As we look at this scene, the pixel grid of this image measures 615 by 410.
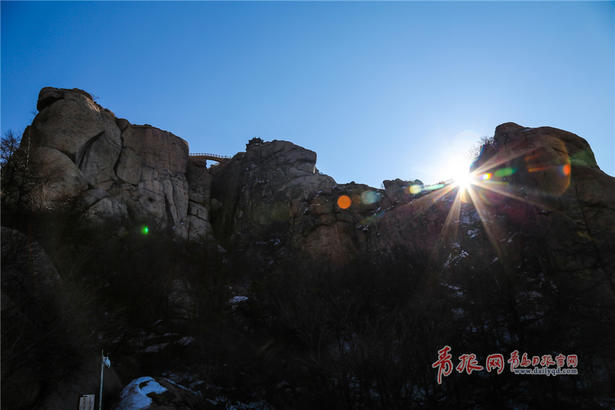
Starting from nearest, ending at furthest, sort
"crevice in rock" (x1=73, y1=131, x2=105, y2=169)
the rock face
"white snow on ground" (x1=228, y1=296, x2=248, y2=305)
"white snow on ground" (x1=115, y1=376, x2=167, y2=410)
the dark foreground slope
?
"white snow on ground" (x1=115, y1=376, x2=167, y2=410) → the dark foreground slope → "white snow on ground" (x1=228, y1=296, x2=248, y2=305) → the rock face → "crevice in rock" (x1=73, y1=131, x2=105, y2=169)

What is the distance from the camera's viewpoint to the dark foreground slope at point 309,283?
955 centimetres

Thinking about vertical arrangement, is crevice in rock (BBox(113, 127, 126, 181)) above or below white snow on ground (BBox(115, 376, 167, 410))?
above

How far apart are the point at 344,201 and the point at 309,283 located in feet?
27.6

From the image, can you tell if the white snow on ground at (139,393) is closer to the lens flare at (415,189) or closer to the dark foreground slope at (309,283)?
the dark foreground slope at (309,283)

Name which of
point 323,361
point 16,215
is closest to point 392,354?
point 323,361

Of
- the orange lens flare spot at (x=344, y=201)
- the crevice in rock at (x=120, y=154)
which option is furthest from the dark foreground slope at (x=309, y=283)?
the crevice in rock at (x=120, y=154)

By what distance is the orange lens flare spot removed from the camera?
76.5 ft

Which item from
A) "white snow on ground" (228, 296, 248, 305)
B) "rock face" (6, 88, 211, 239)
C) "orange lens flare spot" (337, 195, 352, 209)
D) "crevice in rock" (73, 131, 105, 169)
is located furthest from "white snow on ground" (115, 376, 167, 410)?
"crevice in rock" (73, 131, 105, 169)

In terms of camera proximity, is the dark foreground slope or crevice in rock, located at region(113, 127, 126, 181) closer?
the dark foreground slope

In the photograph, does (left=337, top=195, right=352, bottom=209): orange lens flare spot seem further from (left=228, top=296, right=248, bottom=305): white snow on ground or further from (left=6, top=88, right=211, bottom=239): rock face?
(left=6, top=88, right=211, bottom=239): rock face

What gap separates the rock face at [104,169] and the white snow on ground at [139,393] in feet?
34.0

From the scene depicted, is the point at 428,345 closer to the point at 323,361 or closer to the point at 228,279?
the point at 323,361

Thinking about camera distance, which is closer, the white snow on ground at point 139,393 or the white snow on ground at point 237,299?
the white snow on ground at point 139,393

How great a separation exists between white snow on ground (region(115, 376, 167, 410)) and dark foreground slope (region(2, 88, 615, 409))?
93 millimetres
